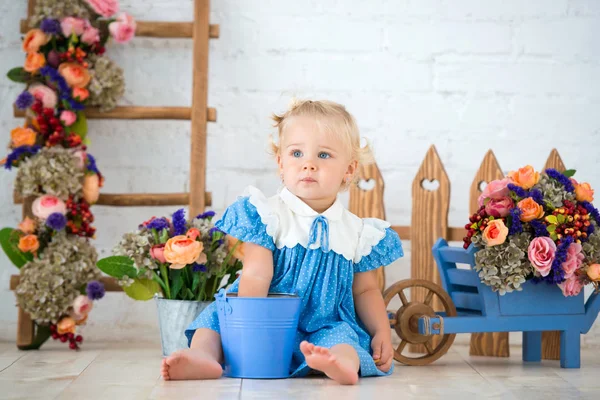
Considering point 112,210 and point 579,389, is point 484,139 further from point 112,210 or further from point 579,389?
point 112,210

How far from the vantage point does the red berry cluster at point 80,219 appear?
2.36 m

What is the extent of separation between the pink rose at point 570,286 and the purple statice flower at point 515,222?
0.61 ft

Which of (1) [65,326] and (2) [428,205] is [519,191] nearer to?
(2) [428,205]

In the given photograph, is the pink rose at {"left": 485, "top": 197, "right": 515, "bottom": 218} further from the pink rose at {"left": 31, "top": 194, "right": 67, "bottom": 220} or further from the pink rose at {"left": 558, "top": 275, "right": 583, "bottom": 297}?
the pink rose at {"left": 31, "top": 194, "right": 67, "bottom": 220}

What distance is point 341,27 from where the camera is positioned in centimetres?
263

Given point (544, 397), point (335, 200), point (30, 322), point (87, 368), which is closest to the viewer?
point (544, 397)

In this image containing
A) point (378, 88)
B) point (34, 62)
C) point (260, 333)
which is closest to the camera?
point (260, 333)

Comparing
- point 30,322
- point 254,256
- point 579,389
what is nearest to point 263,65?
point 254,256

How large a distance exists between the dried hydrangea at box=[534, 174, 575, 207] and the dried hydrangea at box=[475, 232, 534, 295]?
0.39 ft

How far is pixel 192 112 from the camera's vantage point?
8.14 feet

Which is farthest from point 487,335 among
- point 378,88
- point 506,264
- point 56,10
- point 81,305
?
point 56,10

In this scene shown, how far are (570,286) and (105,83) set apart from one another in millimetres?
1491

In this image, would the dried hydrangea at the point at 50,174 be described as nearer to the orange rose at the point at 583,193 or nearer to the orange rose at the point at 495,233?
the orange rose at the point at 495,233

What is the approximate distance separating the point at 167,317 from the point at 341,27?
1146 mm
